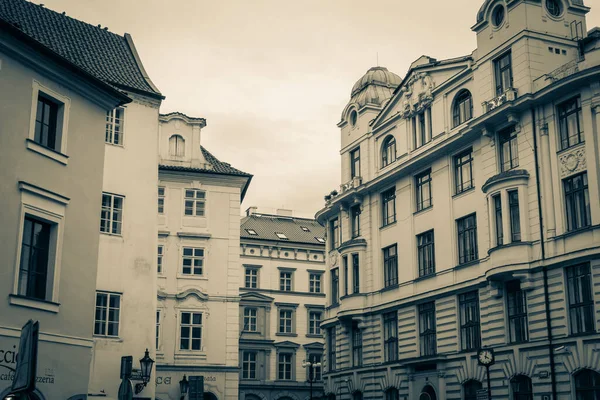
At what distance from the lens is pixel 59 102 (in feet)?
70.1

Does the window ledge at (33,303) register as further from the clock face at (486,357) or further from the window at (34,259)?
the clock face at (486,357)

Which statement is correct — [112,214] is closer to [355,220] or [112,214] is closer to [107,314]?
[107,314]

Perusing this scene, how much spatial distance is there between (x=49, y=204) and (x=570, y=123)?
2143 centimetres

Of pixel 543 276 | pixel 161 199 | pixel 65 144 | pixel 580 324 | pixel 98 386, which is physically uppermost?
pixel 161 199

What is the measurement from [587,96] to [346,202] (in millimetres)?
19906

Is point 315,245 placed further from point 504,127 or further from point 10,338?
point 10,338

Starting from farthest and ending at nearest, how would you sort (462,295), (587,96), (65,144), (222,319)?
(222,319) → (462,295) → (587,96) → (65,144)

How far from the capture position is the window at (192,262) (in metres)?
47.3

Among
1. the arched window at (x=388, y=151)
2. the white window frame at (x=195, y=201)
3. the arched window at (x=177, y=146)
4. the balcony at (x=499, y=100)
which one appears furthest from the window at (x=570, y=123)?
the arched window at (x=177, y=146)

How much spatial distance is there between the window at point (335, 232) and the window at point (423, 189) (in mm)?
9549

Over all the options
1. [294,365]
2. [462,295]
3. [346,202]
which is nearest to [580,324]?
[462,295]

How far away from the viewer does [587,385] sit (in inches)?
1179

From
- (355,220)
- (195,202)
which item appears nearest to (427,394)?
(355,220)

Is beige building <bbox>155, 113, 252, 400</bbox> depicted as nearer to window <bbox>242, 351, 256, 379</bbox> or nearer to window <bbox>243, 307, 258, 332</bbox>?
window <bbox>243, 307, 258, 332</bbox>
